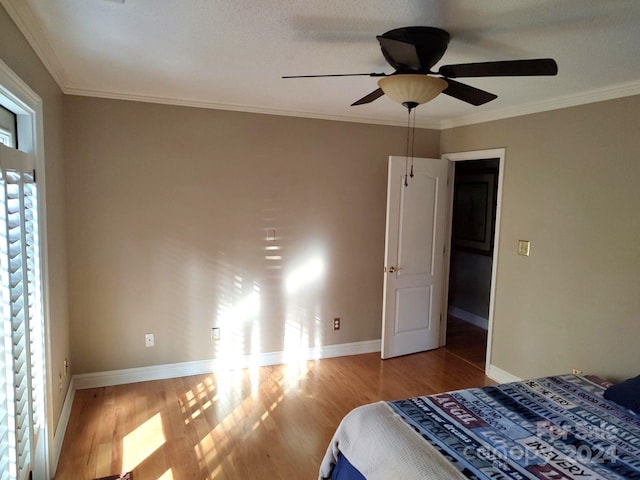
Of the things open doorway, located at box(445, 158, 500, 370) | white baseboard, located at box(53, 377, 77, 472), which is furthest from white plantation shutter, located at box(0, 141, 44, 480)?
open doorway, located at box(445, 158, 500, 370)

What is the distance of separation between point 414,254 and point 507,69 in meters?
2.59

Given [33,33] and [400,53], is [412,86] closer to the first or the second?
[400,53]

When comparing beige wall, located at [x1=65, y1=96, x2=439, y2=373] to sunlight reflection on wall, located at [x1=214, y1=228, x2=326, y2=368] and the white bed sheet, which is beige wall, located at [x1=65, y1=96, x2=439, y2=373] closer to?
sunlight reflection on wall, located at [x1=214, y1=228, x2=326, y2=368]

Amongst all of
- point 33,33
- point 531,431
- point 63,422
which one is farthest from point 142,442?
point 33,33

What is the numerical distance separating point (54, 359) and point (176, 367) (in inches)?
47.8

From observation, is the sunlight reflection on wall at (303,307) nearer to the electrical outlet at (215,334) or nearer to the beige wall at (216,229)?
the beige wall at (216,229)

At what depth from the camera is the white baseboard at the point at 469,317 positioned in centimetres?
530

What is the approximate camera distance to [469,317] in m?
5.54

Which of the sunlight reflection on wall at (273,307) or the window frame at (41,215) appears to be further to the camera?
the sunlight reflection on wall at (273,307)

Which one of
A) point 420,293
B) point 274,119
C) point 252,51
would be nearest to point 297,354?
point 420,293

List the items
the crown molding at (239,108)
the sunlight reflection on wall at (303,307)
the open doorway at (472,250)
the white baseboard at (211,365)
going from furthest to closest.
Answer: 1. the open doorway at (472,250)
2. the sunlight reflection on wall at (303,307)
3. the white baseboard at (211,365)
4. the crown molding at (239,108)

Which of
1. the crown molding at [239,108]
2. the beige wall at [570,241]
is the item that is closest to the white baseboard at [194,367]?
the beige wall at [570,241]

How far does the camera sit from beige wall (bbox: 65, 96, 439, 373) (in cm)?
325

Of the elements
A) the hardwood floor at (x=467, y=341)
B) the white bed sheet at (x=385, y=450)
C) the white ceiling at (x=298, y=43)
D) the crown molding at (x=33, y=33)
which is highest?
the white ceiling at (x=298, y=43)
